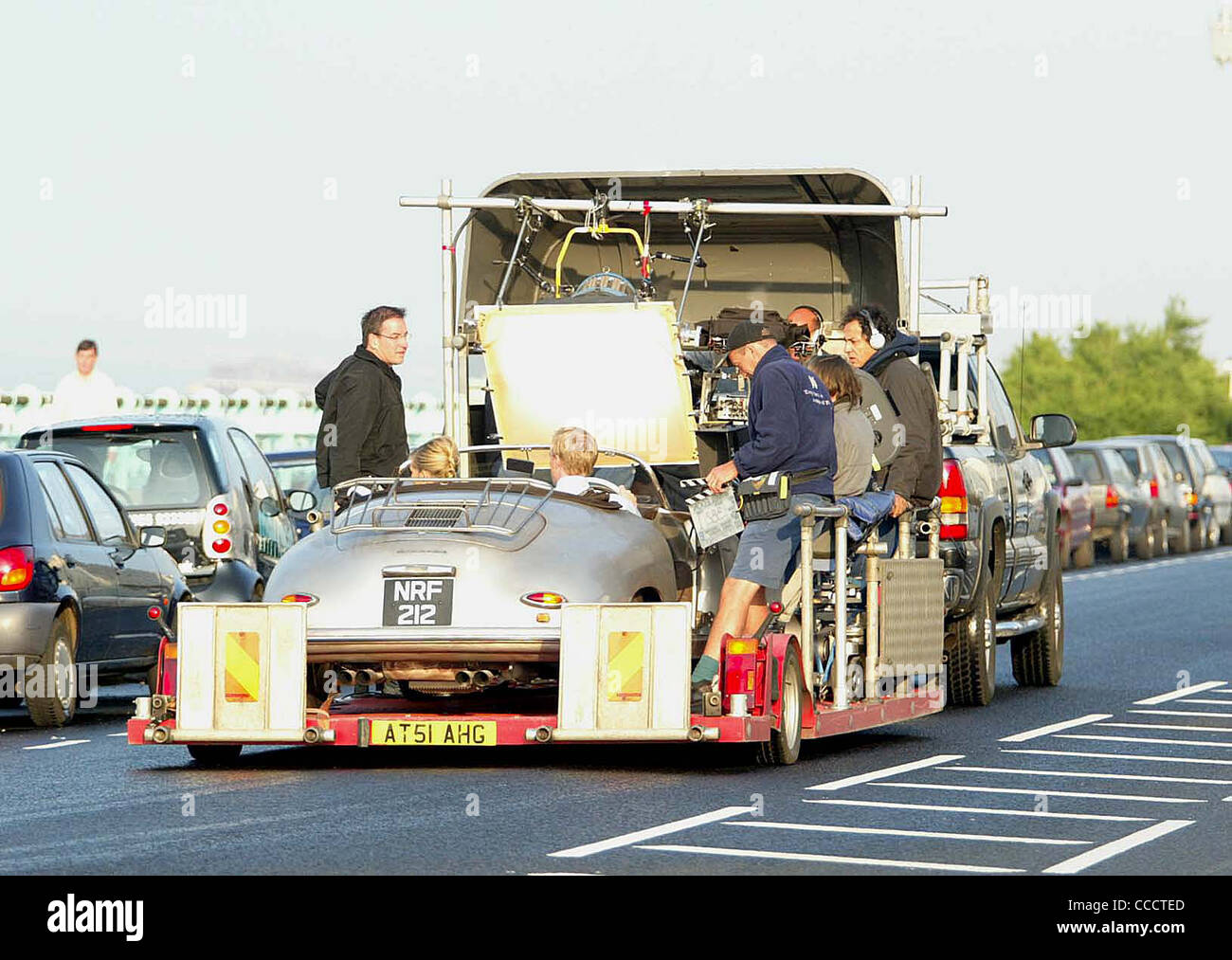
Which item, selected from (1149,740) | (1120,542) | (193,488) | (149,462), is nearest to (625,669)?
(1149,740)

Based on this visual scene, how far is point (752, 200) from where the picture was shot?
1725 cm

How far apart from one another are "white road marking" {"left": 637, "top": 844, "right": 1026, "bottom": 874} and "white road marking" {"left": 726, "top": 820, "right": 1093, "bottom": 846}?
68cm

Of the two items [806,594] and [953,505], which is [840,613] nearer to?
[806,594]

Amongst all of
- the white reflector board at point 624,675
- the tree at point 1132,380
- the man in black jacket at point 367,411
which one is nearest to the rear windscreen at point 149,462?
the man in black jacket at point 367,411

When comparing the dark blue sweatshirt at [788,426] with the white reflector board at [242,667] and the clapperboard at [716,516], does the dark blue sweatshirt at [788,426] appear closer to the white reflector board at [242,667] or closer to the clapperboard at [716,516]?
the clapperboard at [716,516]

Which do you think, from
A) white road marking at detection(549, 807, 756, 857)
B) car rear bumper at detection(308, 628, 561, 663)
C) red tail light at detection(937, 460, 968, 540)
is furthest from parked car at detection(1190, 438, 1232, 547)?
white road marking at detection(549, 807, 756, 857)

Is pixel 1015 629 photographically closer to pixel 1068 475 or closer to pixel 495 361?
pixel 495 361

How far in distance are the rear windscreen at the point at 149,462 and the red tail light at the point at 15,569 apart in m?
3.19

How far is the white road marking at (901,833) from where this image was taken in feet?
33.0

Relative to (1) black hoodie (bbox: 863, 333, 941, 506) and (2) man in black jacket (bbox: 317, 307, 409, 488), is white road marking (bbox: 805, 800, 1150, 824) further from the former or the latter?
(2) man in black jacket (bbox: 317, 307, 409, 488)

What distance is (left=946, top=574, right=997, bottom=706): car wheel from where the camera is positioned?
1662 cm

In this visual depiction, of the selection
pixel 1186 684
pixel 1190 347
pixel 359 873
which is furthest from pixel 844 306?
pixel 1190 347
